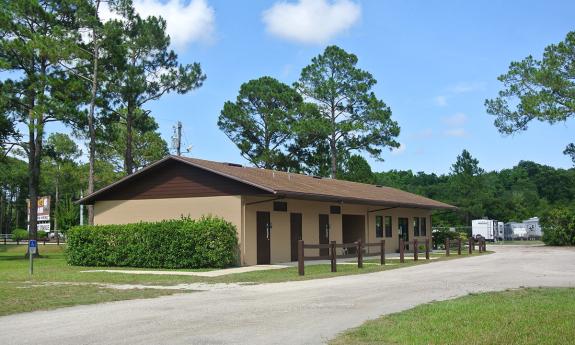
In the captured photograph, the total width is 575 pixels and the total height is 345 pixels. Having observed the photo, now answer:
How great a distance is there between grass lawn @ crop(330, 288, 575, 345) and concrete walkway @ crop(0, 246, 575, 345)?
556 millimetres

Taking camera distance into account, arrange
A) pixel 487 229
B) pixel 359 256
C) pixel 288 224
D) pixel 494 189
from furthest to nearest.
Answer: pixel 494 189 → pixel 487 229 → pixel 288 224 → pixel 359 256

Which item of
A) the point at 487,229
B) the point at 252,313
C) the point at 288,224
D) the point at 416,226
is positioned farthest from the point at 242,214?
the point at 487,229

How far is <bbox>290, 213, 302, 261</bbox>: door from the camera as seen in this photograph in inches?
1060

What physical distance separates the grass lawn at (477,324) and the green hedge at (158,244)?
12.5 meters

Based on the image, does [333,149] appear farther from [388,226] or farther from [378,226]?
[378,226]

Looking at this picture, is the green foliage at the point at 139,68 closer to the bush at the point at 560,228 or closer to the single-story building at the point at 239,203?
the single-story building at the point at 239,203

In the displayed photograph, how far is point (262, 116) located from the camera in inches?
2149

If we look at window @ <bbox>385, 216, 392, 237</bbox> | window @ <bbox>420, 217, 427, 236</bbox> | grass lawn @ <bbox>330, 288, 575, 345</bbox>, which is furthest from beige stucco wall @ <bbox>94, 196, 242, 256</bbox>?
window @ <bbox>420, 217, 427, 236</bbox>

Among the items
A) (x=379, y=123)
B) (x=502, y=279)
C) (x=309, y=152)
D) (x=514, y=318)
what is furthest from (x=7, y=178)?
(x=514, y=318)

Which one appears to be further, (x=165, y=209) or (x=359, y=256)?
(x=165, y=209)

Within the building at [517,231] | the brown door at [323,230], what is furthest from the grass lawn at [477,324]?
the building at [517,231]

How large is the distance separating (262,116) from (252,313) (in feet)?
146

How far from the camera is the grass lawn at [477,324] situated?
7.89 meters

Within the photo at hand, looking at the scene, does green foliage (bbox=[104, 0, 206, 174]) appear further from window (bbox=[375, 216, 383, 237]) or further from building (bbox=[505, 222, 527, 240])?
building (bbox=[505, 222, 527, 240])
